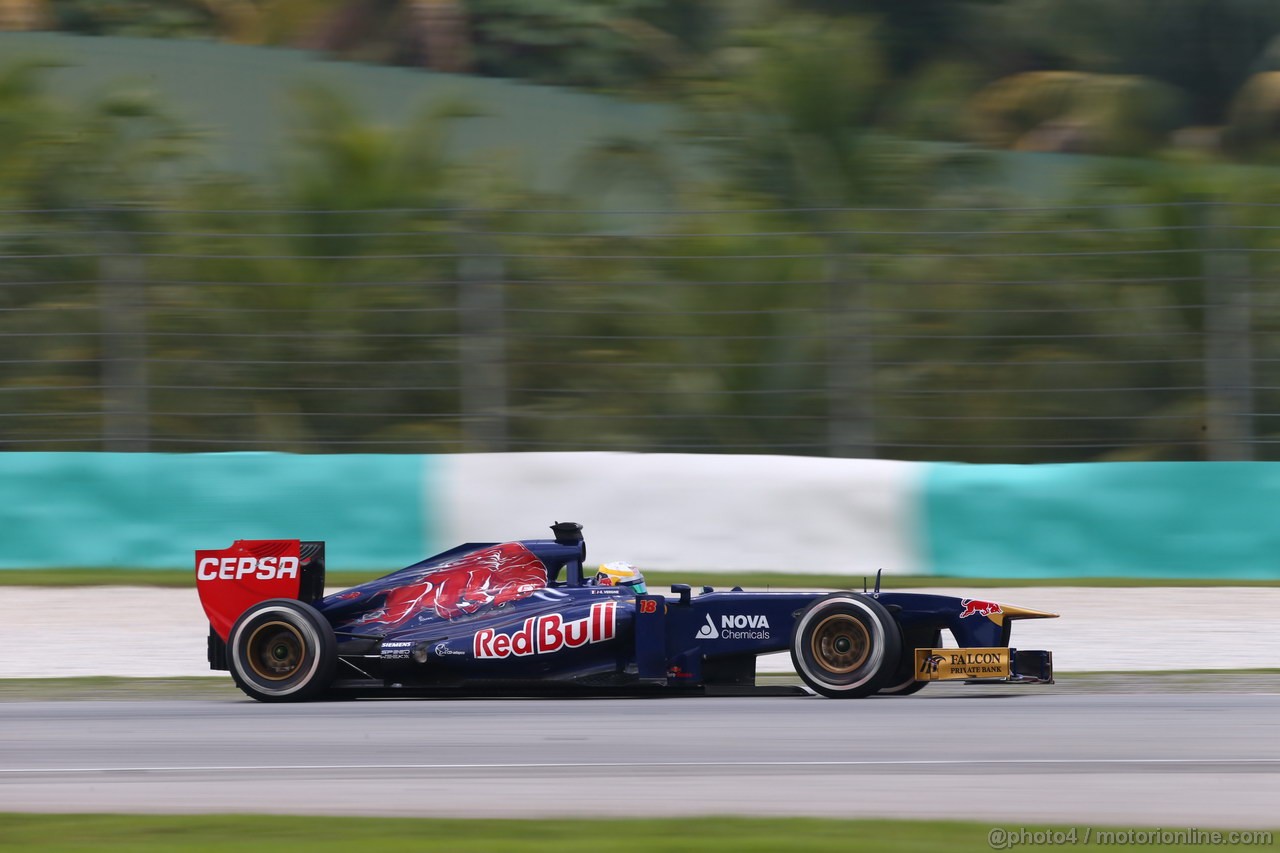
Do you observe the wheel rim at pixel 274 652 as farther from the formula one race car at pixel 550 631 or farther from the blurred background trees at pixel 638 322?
the blurred background trees at pixel 638 322

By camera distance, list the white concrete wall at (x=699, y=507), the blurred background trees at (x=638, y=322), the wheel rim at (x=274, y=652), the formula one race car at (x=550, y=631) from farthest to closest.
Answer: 1. the blurred background trees at (x=638, y=322)
2. the white concrete wall at (x=699, y=507)
3. the wheel rim at (x=274, y=652)
4. the formula one race car at (x=550, y=631)

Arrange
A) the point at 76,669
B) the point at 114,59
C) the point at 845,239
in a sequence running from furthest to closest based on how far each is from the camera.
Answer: the point at 114,59 < the point at 845,239 < the point at 76,669

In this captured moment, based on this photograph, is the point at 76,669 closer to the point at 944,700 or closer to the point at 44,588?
the point at 44,588

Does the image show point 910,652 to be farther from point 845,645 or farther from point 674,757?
point 674,757

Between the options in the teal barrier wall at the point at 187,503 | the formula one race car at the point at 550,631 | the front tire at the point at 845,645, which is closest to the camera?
the front tire at the point at 845,645

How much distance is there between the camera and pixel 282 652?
8.57 metres

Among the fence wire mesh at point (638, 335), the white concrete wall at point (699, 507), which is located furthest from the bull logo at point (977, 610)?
the fence wire mesh at point (638, 335)

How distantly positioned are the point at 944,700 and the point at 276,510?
19.5 ft

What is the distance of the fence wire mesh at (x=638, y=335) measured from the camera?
→ 12.5 meters

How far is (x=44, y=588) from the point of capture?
475 inches

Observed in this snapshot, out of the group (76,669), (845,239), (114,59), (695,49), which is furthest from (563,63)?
(76,669)

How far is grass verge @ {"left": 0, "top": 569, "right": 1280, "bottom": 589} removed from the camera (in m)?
11.8

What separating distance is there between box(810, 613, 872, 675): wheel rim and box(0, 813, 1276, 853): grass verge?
8.54 feet

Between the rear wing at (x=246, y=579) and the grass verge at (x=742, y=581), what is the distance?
3.28m
